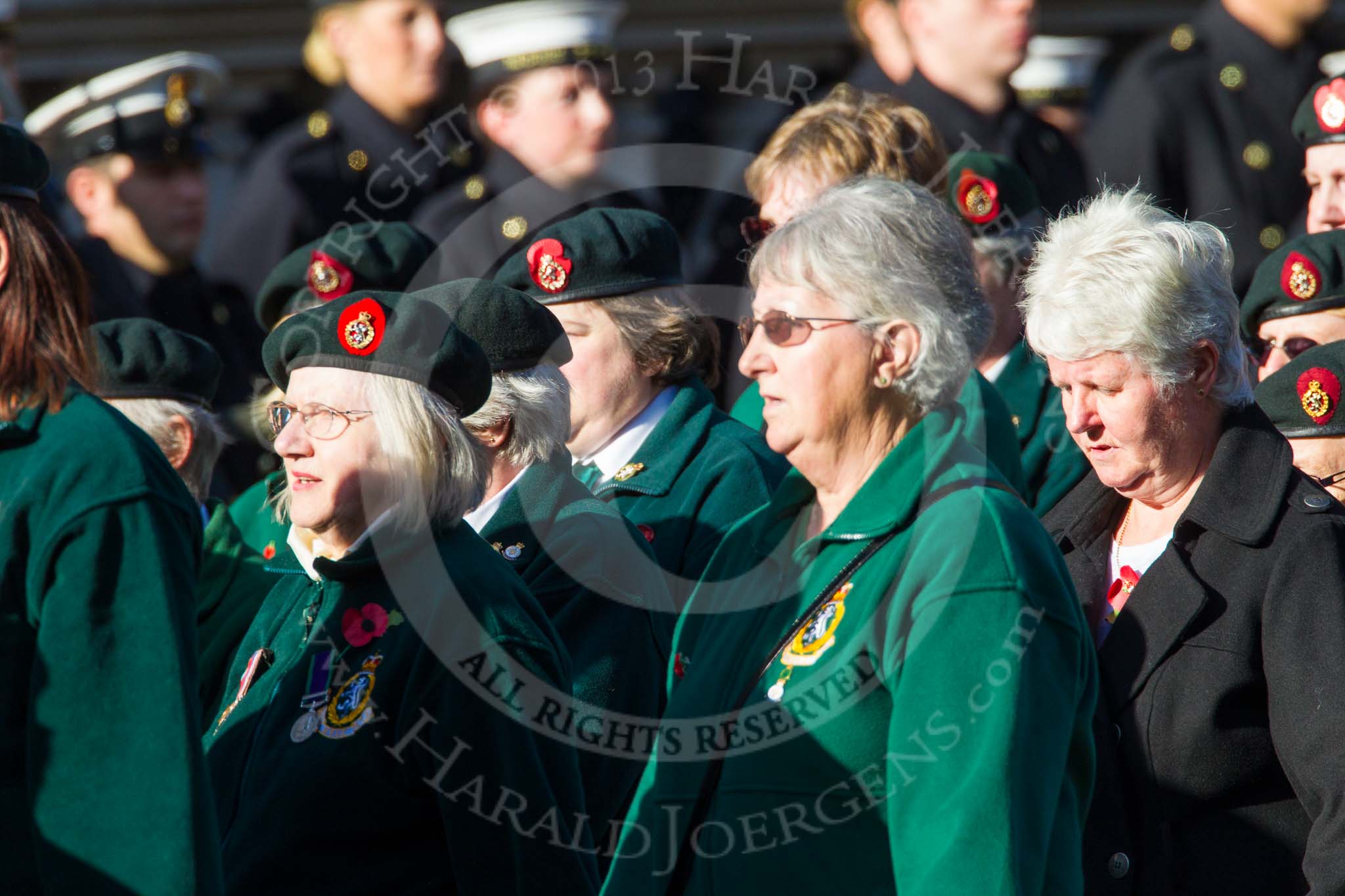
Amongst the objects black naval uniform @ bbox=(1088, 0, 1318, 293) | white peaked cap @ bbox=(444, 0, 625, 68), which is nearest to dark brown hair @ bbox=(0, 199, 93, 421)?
white peaked cap @ bbox=(444, 0, 625, 68)

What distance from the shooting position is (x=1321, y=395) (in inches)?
164

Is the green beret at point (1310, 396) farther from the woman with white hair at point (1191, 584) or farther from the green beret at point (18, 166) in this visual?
the green beret at point (18, 166)

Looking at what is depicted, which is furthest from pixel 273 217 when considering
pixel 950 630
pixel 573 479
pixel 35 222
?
Answer: pixel 950 630

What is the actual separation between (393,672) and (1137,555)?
4.76 ft

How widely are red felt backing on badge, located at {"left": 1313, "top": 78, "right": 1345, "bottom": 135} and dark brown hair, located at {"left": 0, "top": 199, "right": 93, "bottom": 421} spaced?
12.1ft

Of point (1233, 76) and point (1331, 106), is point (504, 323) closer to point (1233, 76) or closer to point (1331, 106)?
point (1331, 106)

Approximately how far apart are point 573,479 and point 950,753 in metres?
1.42

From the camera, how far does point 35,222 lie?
9.57ft

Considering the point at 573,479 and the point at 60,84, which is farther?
the point at 60,84

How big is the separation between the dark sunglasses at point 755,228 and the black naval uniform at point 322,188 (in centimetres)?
276

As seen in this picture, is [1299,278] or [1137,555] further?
[1299,278]

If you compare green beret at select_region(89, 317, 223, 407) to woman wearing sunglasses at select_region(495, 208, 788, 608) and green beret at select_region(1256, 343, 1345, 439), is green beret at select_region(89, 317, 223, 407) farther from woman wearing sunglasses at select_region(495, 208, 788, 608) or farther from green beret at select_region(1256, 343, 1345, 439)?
green beret at select_region(1256, 343, 1345, 439)

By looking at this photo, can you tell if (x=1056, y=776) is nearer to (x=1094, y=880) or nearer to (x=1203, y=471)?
(x=1094, y=880)

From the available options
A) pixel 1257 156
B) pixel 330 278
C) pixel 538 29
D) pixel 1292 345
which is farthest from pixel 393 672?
pixel 1257 156
